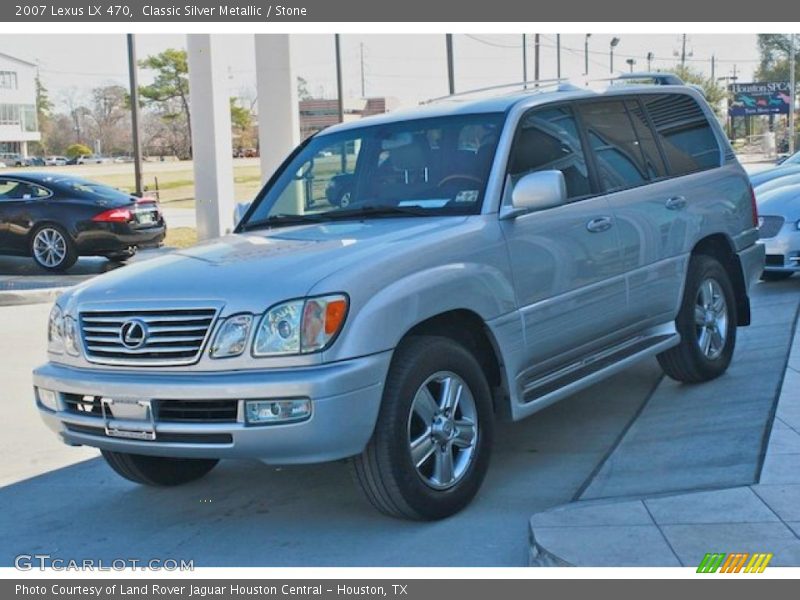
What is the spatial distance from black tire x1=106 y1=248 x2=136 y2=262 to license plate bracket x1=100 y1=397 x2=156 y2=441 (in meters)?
12.0

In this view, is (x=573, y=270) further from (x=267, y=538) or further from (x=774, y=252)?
(x=774, y=252)

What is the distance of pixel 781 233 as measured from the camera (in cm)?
1094

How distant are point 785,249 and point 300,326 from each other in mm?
7670

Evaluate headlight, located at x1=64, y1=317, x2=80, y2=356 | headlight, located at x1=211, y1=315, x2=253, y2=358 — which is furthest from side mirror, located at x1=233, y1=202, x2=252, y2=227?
headlight, located at x1=211, y1=315, x2=253, y2=358

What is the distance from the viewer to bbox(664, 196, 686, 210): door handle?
680cm

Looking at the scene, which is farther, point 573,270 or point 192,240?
point 192,240

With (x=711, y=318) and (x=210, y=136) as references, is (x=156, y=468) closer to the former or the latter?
(x=711, y=318)

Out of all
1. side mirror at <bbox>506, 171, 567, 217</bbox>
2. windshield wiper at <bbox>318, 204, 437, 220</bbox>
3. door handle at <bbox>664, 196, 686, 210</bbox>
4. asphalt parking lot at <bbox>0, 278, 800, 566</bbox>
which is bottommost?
asphalt parking lot at <bbox>0, 278, 800, 566</bbox>

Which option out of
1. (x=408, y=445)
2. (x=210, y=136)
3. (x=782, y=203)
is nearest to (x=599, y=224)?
(x=408, y=445)

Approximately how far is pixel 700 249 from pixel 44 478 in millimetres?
4434

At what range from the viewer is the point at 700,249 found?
7320mm

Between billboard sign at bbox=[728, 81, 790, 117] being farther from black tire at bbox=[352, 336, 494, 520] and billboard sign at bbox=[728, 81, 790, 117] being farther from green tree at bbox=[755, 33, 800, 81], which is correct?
black tire at bbox=[352, 336, 494, 520]

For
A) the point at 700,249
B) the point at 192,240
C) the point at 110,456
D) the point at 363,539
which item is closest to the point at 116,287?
the point at 110,456

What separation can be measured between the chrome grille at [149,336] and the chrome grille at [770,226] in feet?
25.5
